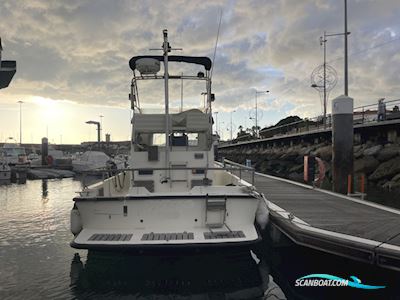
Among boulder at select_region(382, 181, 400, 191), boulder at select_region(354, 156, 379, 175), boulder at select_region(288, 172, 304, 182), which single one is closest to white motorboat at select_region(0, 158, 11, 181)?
boulder at select_region(288, 172, 304, 182)

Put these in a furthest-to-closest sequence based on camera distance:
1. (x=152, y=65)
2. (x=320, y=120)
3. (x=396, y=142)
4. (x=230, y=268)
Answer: (x=320, y=120)
(x=396, y=142)
(x=152, y=65)
(x=230, y=268)

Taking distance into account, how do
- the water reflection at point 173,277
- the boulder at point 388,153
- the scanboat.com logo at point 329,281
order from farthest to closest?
the boulder at point 388,153 < the water reflection at point 173,277 < the scanboat.com logo at point 329,281

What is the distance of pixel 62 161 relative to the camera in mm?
57344

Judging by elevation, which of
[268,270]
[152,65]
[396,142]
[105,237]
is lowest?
[268,270]

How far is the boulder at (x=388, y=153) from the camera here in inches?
962

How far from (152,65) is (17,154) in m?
56.2

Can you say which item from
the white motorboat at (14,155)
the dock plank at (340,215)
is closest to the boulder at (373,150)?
the dock plank at (340,215)

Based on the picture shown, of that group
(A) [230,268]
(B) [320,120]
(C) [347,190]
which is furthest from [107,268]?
(B) [320,120]

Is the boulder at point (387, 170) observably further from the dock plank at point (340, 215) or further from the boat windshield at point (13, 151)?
the boat windshield at point (13, 151)

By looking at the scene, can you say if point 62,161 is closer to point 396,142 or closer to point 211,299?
point 396,142

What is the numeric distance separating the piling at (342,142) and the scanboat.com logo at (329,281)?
24.1ft

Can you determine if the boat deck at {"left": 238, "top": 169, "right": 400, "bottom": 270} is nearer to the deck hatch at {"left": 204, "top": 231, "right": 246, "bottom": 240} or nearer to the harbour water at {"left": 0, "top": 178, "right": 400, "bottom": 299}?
the harbour water at {"left": 0, "top": 178, "right": 400, "bottom": 299}

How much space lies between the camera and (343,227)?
26.2 feet

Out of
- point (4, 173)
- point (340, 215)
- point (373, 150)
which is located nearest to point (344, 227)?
point (340, 215)
